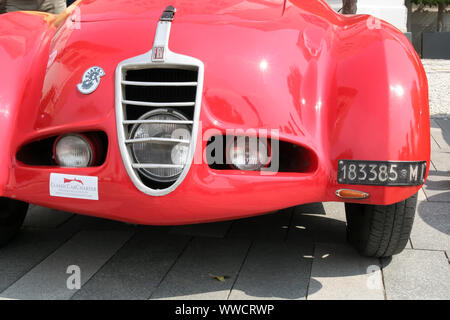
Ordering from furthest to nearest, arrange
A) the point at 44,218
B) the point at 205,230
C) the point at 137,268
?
the point at 44,218 → the point at 205,230 → the point at 137,268

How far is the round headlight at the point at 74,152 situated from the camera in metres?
2.61

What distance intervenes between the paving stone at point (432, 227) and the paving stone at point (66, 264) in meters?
1.65

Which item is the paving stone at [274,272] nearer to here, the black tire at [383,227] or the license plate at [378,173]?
the black tire at [383,227]

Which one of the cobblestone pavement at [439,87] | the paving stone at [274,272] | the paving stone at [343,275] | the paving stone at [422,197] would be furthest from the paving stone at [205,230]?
the cobblestone pavement at [439,87]

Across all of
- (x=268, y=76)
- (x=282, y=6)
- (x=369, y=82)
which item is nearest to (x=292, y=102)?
(x=268, y=76)

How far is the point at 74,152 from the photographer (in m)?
2.62

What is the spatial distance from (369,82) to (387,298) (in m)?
0.96

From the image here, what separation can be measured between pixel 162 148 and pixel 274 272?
846mm

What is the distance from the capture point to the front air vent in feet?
8.05

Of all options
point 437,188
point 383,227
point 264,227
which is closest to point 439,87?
point 437,188

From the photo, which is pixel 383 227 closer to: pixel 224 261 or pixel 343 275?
pixel 343 275

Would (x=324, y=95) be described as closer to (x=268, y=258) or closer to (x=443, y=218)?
(x=268, y=258)

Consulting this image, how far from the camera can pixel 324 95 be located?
2613 mm

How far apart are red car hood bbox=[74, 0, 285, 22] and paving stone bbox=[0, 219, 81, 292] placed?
1.22 m
